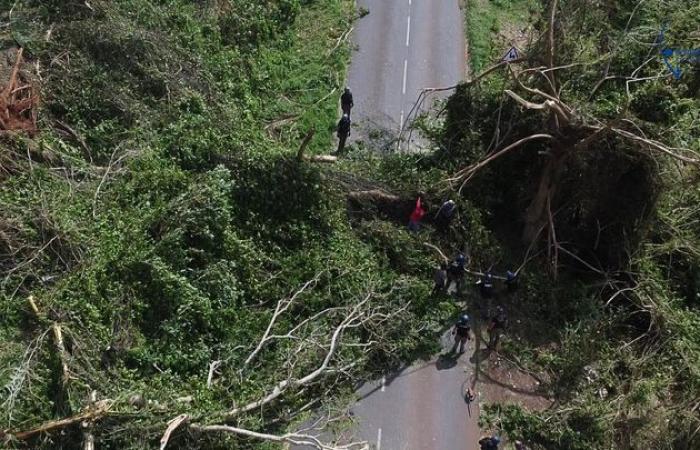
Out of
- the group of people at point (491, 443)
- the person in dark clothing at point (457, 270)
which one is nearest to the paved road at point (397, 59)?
the person in dark clothing at point (457, 270)

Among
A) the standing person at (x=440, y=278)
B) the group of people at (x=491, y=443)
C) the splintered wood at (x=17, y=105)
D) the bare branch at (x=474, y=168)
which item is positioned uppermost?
the splintered wood at (x=17, y=105)

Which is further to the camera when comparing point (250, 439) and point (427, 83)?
point (427, 83)

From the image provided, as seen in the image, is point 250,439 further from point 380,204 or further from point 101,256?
point 380,204

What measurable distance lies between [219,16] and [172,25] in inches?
69.1

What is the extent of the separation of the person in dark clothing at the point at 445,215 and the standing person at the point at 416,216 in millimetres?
448

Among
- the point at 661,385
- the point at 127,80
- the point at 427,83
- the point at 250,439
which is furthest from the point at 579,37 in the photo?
the point at 250,439

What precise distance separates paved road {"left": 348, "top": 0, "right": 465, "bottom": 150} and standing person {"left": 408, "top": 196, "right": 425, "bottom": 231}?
3.07 m

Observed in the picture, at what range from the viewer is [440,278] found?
17.3 m

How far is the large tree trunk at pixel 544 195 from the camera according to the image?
1764 centimetres

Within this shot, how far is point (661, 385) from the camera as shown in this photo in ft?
53.6

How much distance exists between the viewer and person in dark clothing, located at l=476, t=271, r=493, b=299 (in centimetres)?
1747

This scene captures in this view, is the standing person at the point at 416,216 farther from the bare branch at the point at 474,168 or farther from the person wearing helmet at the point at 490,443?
the person wearing helmet at the point at 490,443

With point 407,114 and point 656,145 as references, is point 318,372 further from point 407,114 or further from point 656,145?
Result: point 407,114

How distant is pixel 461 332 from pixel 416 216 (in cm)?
327
